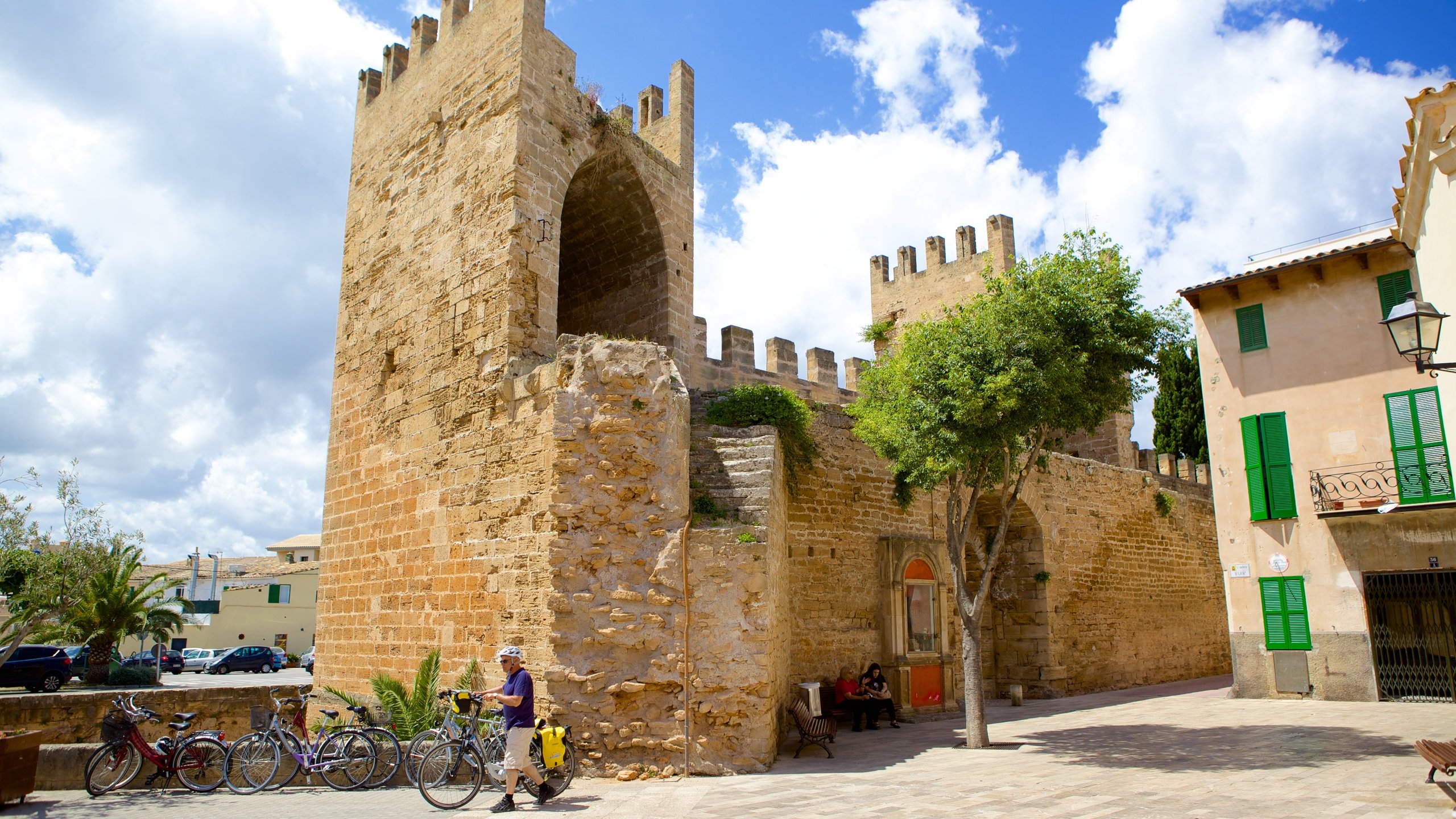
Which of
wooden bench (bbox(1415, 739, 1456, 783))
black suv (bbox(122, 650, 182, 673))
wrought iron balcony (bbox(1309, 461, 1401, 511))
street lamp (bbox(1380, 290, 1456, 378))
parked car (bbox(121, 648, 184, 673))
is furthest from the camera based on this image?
black suv (bbox(122, 650, 182, 673))

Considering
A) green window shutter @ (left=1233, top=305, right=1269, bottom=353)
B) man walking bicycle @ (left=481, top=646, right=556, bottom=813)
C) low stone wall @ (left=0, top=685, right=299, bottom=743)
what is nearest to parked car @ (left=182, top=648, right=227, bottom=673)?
low stone wall @ (left=0, top=685, right=299, bottom=743)

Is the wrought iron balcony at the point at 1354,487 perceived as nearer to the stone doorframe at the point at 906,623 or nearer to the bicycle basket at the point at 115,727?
the stone doorframe at the point at 906,623

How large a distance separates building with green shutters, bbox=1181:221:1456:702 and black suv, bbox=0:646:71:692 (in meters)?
26.3

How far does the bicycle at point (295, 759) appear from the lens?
26.2 ft

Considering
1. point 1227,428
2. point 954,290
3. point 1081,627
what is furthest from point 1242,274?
point 954,290

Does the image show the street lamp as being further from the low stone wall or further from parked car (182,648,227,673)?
parked car (182,648,227,673)

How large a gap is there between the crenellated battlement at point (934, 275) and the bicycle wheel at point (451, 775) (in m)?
16.1

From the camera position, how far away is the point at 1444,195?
6.86 metres

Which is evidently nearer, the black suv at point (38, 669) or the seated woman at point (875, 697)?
the seated woman at point (875, 697)

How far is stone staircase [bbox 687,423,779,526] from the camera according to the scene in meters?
9.27

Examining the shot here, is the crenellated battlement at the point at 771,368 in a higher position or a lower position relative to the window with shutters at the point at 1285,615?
higher

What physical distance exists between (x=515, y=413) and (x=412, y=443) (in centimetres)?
226

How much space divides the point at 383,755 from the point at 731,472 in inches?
170

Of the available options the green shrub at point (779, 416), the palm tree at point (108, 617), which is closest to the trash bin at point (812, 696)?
the green shrub at point (779, 416)
